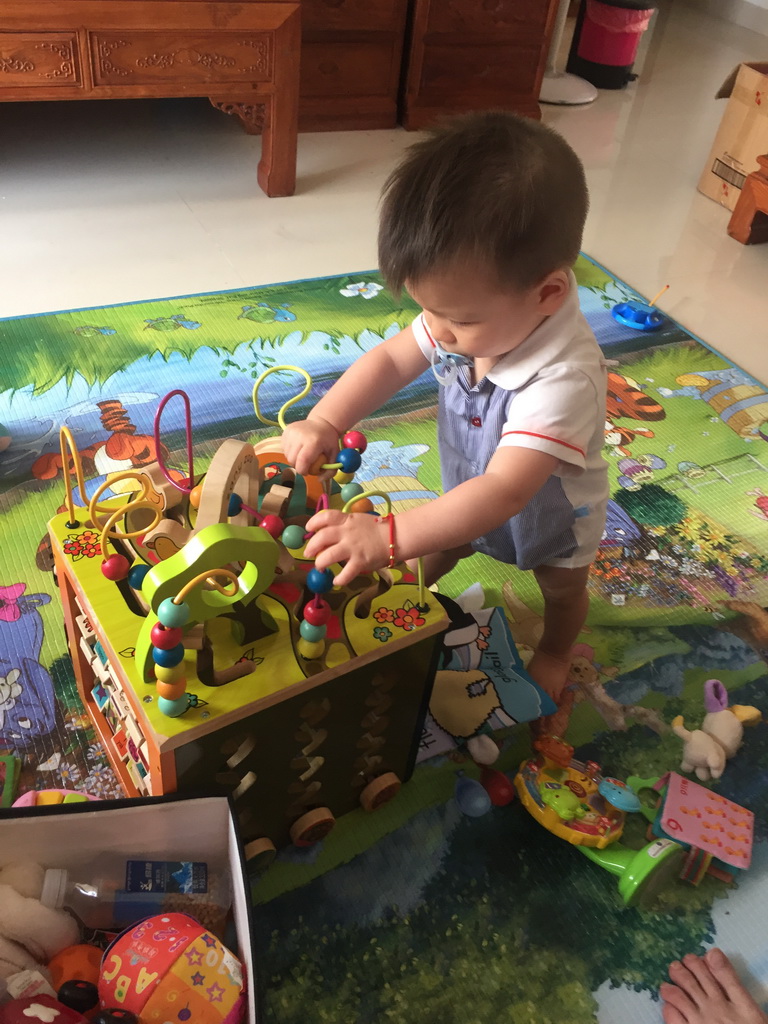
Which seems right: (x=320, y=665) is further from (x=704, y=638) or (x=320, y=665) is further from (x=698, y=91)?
(x=698, y=91)

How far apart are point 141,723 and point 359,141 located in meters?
2.11

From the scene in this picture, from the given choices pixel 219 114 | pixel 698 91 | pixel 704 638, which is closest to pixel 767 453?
pixel 704 638

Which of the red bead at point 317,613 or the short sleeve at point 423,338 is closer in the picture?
the red bead at point 317,613

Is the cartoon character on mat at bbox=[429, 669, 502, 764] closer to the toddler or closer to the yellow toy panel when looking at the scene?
the toddler

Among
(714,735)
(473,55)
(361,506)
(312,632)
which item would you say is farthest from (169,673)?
(473,55)

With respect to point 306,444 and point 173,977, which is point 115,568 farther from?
point 173,977

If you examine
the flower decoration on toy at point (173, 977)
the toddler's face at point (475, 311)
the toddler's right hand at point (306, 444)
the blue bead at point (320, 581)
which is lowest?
the flower decoration on toy at point (173, 977)

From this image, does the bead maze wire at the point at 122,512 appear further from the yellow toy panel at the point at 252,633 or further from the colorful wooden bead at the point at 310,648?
the colorful wooden bead at the point at 310,648

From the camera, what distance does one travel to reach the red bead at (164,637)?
2.02ft

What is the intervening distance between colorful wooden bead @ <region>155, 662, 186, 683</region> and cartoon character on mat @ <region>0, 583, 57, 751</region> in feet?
1.34

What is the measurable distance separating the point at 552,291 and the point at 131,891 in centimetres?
64

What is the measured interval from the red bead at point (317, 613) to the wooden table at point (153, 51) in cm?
153

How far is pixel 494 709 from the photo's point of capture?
99 centimetres

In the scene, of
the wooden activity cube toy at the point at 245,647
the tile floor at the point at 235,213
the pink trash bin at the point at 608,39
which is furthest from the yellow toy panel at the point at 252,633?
the pink trash bin at the point at 608,39
